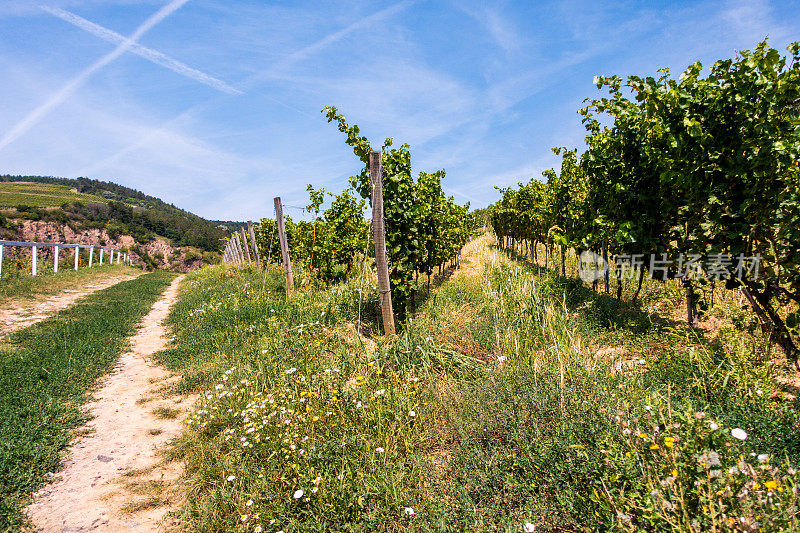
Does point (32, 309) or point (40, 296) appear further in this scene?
point (40, 296)

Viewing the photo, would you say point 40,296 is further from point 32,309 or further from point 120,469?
point 120,469

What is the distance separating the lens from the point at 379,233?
5711mm

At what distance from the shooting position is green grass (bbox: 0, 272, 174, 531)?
315 cm

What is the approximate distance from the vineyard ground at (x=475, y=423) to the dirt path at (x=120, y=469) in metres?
0.26

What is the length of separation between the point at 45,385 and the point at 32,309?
5884 millimetres

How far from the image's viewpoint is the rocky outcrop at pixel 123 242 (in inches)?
2315

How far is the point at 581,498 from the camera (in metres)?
2.23

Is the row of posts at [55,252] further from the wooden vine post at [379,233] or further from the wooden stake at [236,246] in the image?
the wooden vine post at [379,233]

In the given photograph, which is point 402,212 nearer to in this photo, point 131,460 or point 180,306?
point 131,460

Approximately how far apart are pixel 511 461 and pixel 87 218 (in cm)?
9062

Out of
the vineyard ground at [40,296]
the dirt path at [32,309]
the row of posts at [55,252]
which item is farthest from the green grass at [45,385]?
the row of posts at [55,252]

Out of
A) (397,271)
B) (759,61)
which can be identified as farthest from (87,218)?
(759,61)

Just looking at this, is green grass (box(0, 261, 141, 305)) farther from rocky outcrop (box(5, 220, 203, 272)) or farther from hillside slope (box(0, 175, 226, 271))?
rocky outcrop (box(5, 220, 203, 272))

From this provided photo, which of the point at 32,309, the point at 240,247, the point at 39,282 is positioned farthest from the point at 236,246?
the point at 32,309
